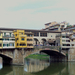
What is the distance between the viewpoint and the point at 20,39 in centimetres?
3988

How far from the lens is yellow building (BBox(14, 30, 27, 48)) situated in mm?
39812

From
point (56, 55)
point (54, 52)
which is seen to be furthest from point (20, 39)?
point (56, 55)

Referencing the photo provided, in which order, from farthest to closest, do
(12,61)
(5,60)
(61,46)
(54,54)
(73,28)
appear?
(73,28) → (54,54) → (61,46) → (5,60) → (12,61)

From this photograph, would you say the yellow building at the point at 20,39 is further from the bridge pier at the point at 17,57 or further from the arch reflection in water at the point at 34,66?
the arch reflection in water at the point at 34,66

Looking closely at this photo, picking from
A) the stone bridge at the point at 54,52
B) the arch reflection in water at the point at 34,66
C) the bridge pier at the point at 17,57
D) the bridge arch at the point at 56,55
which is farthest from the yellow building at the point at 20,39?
the bridge arch at the point at 56,55

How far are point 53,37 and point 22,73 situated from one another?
76.2ft

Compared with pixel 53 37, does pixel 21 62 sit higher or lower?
lower

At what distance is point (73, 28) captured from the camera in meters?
60.2

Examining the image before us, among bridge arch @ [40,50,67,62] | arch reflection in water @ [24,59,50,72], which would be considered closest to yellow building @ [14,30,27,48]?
arch reflection in water @ [24,59,50,72]

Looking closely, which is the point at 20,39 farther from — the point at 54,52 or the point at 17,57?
the point at 54,52

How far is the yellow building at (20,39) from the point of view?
39.8 metres

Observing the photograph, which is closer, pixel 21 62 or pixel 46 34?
pixel 21 62

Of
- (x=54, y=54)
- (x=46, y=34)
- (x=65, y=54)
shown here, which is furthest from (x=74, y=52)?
(x=46, y=34)

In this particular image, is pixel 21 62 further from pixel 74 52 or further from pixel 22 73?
pixel 74 52
